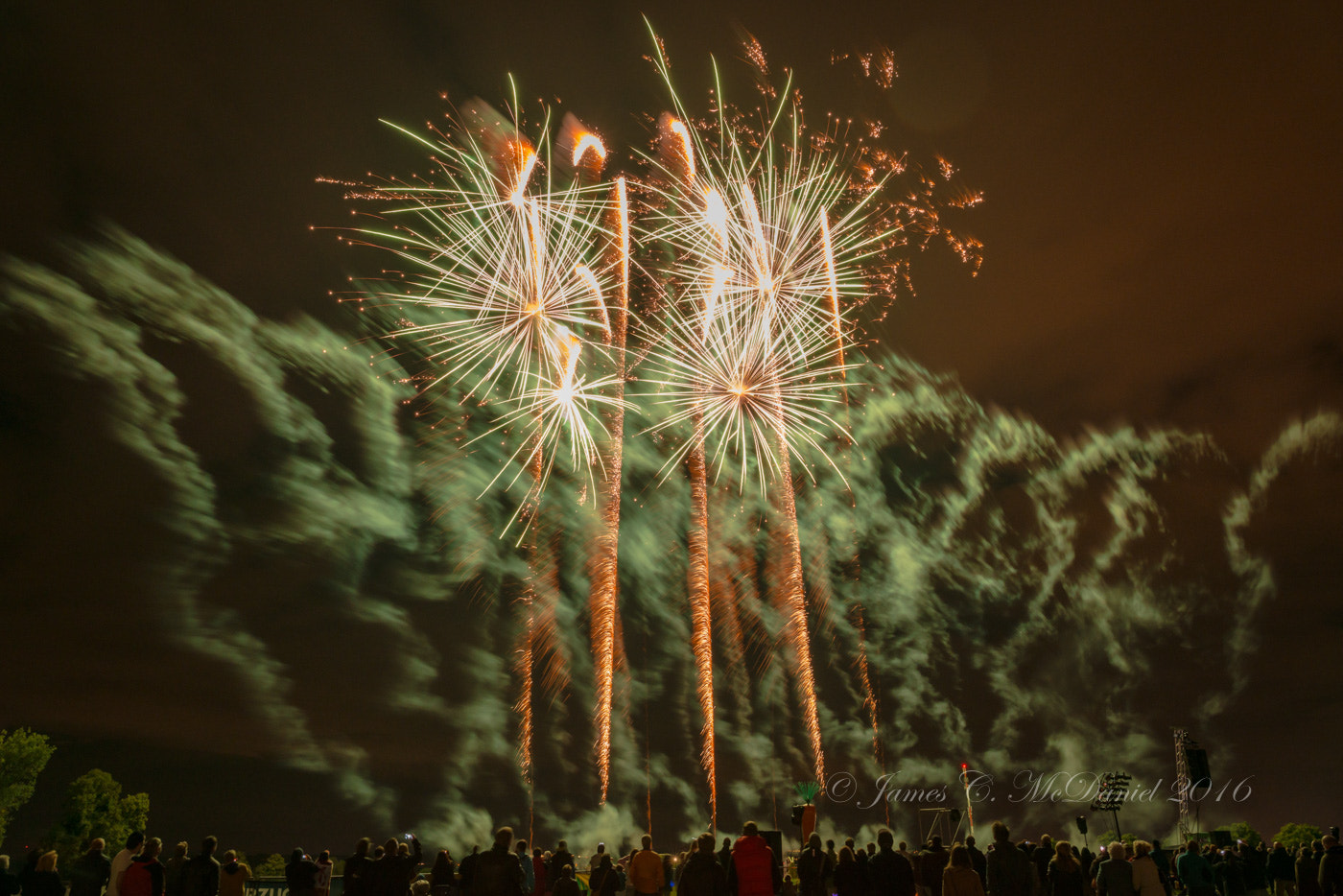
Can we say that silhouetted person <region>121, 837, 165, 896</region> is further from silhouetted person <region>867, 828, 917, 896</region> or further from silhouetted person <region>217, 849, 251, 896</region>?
silhouetted person <region>867, 828, 917, 896</region>

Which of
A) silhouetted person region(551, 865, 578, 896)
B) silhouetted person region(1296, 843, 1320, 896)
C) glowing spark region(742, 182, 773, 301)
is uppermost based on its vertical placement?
glowing spark region(742, 182, 773, 301)

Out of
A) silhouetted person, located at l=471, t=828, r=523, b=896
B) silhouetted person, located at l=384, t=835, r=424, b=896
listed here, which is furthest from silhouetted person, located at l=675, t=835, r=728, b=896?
silhouetted person, located at l=384, t=835, r=424, b=896

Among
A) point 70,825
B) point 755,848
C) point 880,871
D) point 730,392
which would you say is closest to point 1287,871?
point 880,871

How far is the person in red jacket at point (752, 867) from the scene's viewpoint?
789 cm

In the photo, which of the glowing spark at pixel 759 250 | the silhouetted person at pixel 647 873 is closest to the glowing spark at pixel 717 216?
the glowing spark at pixel 759 250

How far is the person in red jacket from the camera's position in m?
7.89

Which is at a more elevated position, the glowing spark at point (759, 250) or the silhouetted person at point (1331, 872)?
the glowing spark at point (759, 250)

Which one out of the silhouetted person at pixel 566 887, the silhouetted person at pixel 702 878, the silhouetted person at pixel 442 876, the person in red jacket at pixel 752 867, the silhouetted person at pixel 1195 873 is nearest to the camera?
the silhouetted person at pixel 702 878

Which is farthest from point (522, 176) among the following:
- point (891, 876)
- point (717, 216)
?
point (891, 876)

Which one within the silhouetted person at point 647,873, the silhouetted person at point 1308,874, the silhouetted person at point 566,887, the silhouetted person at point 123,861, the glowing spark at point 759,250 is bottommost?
the silhouetted person at point 1308,874

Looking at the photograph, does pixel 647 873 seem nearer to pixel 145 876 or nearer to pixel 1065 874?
pixel 1065 874

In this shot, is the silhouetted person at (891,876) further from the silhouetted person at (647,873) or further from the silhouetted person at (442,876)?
the silhouetted person at (442,876)

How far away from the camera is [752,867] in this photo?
26.0 ft

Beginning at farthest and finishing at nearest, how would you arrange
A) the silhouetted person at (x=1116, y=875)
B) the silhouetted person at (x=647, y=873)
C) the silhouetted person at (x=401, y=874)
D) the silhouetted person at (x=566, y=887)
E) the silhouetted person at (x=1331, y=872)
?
the silhouetted person at (x=1331, y=872)
the silhouetted person at (x=566, y=887)
the silhouetted person at (x=401, y=874)
the silhouetted person at (x=647, y=873)
the silhouetted person at (x=1116, y=875)
